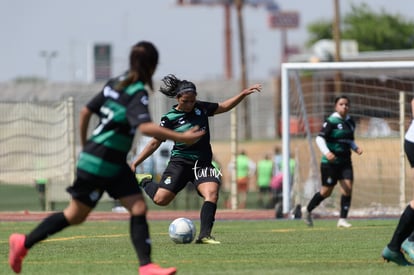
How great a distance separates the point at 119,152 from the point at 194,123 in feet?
15.8

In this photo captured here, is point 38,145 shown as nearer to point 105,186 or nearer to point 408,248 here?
point 408,248

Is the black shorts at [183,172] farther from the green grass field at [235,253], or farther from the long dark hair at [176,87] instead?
the long dark hair at [176,87]

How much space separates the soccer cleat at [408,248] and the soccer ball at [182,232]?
11.5 ft

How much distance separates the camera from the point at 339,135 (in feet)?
63.7

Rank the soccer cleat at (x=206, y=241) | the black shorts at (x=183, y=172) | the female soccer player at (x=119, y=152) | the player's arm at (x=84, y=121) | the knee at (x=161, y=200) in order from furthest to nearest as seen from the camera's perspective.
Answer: the knee at (x=161, y=200) → the black shorts at (x=183, y=172) → the soccer cleat at (x=206, y=241) → the player's arm at (x=84, y=121) → the female soccer player at (x=119, y=152)

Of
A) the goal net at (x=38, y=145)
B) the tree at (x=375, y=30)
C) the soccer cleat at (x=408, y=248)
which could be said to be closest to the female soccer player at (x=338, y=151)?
the soccer cleat at (x=408, y=248)

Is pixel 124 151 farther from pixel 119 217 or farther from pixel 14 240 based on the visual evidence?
pixel 119 217

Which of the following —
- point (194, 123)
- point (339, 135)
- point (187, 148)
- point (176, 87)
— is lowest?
point (339, 135)

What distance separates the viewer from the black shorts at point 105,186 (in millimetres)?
10297

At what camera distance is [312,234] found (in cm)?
1655

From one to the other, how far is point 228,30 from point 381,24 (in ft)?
48.6

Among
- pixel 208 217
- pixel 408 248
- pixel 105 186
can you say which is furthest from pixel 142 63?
pixel 208 217

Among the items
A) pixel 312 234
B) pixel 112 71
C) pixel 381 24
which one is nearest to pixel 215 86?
pixel 112 71

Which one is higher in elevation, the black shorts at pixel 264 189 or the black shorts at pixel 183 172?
the black shorts at pixel 183 172
